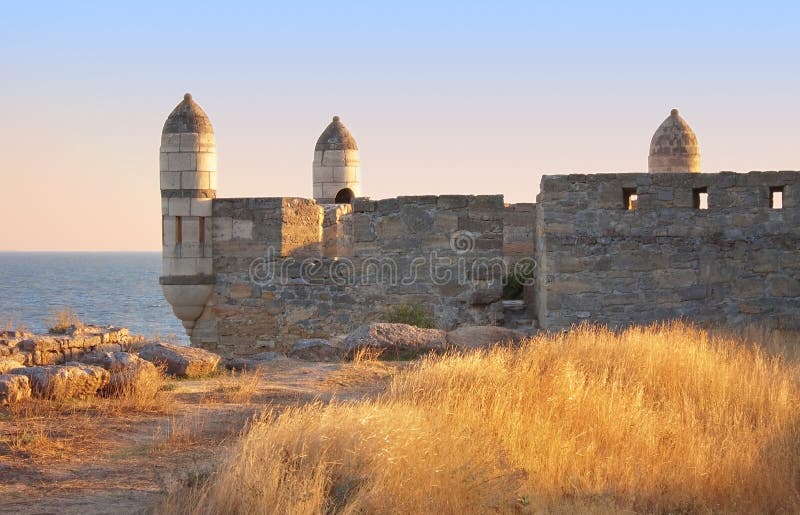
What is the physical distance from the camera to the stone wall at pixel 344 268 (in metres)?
13.9

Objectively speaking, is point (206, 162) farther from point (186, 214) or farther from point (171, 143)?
point (186, 214)

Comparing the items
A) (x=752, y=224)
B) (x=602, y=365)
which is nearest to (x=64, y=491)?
(x=602, y=365)

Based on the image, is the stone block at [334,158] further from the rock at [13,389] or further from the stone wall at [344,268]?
the rock at [13,389]

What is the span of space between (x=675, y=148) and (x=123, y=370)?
1585 cm

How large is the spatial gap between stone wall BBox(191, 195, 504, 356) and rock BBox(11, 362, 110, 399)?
584 cm

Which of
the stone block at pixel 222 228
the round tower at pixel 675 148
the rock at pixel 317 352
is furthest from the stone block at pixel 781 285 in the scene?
the round tower at pixel 675 148

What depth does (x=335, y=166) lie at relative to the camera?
21.8 meters

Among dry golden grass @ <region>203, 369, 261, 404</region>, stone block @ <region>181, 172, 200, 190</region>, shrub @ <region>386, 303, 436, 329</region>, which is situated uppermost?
stone block @ <region>181, 172, 200, 190</region>

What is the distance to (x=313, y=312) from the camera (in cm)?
1443

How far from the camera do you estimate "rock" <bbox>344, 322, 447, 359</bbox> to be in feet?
37.9

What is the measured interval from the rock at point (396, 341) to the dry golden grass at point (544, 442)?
67.4 inches

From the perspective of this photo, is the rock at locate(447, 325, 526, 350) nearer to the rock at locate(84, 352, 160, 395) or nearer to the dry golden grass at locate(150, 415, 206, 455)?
the rock at locate(84, 352, 160, 395)

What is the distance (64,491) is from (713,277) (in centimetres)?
924

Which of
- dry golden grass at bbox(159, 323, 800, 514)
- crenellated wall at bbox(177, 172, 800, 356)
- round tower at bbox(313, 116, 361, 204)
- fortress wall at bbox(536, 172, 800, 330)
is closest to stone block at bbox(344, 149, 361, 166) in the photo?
round tower at bbox(313, 116, 361, 204)
